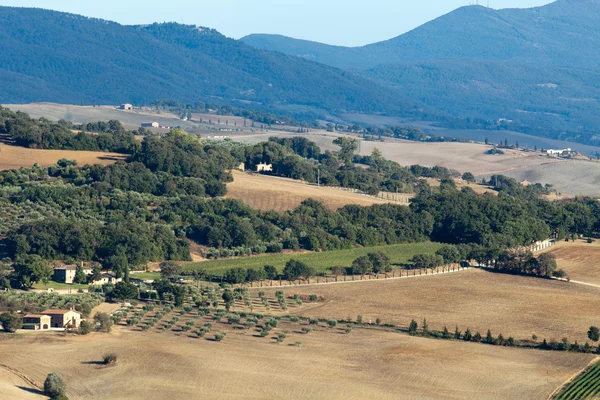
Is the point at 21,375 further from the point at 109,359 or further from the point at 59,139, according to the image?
the point at 59,139

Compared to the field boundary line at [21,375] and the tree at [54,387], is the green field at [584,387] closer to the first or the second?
the tree at [54,387]

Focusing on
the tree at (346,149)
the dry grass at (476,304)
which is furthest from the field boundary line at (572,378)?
the tree at (346,149)

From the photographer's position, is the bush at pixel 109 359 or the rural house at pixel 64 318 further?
the rural house at pixel 64 318

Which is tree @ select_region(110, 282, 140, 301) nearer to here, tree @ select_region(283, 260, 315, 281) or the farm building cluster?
the farm building cluster

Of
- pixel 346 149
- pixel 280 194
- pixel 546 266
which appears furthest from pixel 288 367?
pixel 346 149

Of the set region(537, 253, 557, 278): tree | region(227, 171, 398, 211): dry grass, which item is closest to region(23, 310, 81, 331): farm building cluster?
region(537, 253, 557, 278): tree
